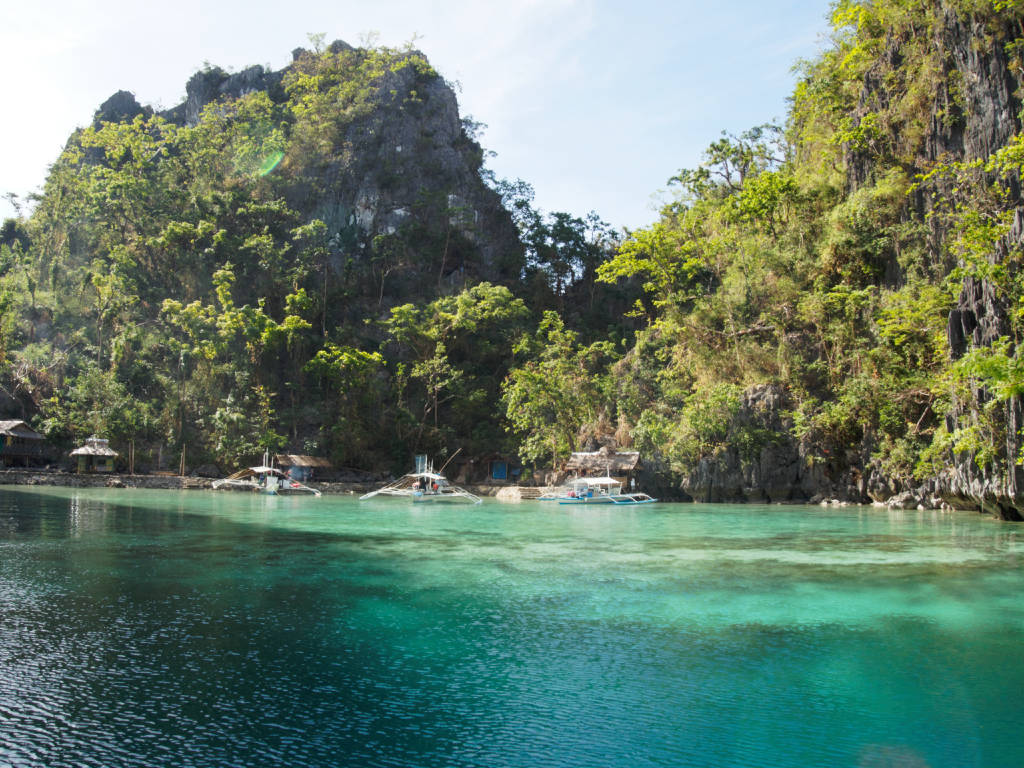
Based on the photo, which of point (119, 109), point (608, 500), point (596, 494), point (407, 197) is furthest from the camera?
point (119, 109)

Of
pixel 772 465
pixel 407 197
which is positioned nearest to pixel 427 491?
pixel 772 465

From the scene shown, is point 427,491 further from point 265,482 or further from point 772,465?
point 772,465

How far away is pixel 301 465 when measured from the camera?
3941 cm

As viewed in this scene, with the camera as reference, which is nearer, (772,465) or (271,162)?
(772,465)

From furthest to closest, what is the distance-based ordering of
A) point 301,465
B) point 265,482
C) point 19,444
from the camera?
point 19,444 < point 301,465 < point 265,482

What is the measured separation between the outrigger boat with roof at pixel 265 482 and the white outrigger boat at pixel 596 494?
1235 cm

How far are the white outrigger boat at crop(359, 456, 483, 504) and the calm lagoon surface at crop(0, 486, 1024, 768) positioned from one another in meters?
17.5

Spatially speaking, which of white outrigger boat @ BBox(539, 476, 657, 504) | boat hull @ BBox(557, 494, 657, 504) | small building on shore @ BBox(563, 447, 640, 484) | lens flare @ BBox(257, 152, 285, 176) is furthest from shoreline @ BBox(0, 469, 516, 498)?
lens flare @ BBox(257, 152, 285, 176)

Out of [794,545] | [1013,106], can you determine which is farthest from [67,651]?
[1013,106]

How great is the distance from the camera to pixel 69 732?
573 cm

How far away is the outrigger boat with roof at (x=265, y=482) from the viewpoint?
35.8 m

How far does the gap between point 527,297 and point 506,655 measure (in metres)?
44.0

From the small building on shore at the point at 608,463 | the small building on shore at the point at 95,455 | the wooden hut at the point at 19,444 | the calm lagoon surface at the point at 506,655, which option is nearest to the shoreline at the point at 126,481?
the small building on shore at the point at 95,455

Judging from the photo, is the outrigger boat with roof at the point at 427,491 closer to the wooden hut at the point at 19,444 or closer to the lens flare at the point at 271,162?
the wooden hut at the point at 19,444
